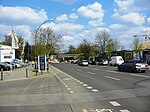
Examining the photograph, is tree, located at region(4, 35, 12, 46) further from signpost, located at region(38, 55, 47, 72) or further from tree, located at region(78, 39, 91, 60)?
signpost, located at region(38, 55, 47, 72)

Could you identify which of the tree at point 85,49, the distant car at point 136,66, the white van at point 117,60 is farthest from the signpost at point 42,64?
the tree at point 85,49

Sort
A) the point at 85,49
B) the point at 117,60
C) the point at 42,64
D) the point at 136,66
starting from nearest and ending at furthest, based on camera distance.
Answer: the point at 136,66
the point at 42,64
the point at 117,60
the point at 85,49

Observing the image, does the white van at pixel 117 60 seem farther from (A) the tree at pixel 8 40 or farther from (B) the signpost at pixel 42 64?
(A) the tree at pixel 8 40

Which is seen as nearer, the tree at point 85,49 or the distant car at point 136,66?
the distant car at point 136,66

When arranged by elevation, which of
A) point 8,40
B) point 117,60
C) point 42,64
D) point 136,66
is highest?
point 8,40

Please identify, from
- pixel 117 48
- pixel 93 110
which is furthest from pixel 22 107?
pixel 117 48

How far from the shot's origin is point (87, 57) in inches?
5084

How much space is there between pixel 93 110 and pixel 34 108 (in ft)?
6.92

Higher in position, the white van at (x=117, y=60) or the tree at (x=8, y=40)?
the tree at (x=8, y=40)

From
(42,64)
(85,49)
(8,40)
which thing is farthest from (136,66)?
(8,40)

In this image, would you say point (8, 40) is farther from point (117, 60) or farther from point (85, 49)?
point (117, 60)

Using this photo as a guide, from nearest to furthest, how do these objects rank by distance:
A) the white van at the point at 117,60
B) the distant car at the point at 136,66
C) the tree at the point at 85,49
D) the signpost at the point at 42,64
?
the distant car at the point at 136,66
the signpost at the point at 42,64
the white van at the point at 117,60
the tree at the point at 85,49

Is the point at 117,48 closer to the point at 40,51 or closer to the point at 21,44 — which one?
the point at 21,44

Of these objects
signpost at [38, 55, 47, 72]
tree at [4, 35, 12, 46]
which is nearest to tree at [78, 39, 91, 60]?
tree at [4, 35, 12, 46]
